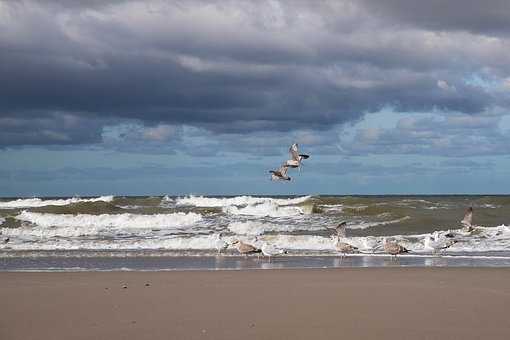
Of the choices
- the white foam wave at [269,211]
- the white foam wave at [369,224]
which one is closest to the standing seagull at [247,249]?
the white foam wave at [369,224]

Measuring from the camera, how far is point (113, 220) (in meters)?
31.0

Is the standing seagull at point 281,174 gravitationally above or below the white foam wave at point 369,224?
above

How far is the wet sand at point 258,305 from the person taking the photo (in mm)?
7570

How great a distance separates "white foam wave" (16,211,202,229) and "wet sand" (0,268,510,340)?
16.3 m

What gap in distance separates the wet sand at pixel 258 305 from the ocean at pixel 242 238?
2867 mm

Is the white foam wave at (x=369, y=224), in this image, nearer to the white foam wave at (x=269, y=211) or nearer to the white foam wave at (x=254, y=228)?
the white foam wave at (x=254, y=228)

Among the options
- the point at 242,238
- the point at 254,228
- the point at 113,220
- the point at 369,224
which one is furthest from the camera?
the point at 113,220

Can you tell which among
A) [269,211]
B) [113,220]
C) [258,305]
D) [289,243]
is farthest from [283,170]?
[269,211]

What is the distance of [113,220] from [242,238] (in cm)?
1015

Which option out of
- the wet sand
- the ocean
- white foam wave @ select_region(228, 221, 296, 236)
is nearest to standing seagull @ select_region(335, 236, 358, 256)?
the ocean

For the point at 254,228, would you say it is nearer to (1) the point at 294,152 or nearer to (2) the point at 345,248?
(2) the point at 345,248

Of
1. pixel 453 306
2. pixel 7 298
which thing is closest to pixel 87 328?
pixel 7 298

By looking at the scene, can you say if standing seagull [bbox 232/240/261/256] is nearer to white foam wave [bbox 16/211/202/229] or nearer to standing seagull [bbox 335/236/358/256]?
standing seagull [bbox 335/236/358/256]

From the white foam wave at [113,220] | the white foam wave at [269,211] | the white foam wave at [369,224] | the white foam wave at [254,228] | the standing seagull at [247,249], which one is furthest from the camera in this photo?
the white foam wave at [269,211]
